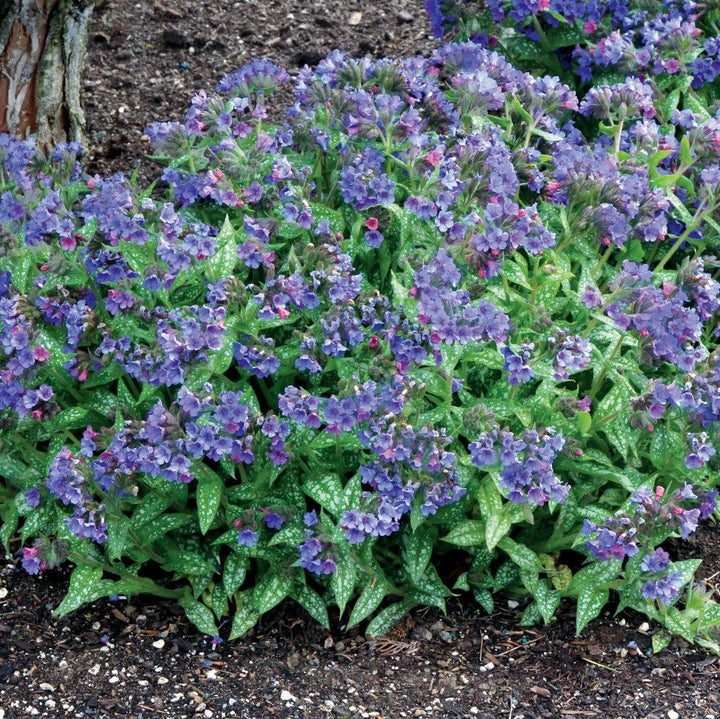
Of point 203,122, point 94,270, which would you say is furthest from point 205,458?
point 203,122

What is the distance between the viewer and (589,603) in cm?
300

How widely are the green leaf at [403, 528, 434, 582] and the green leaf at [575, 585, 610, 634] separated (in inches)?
18.2

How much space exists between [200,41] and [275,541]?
3.62m

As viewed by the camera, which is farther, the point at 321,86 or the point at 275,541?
the point at 321,86

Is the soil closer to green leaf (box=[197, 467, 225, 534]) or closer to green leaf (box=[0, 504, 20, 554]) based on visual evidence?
green leaf (box=[0, 504, 20, 554])

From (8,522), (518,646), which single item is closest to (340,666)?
(518,646)

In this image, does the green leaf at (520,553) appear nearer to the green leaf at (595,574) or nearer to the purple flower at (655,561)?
the green leaf at (595,574)

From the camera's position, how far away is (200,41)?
5.63 m

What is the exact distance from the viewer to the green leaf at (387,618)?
3.05 m

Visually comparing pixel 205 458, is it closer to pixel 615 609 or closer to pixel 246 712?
pixel 246 712

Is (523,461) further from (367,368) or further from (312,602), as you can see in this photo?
(312,602)

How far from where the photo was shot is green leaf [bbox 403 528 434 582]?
9.84 ft

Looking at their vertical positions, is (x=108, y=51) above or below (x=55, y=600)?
above

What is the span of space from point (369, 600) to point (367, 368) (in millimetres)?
690
